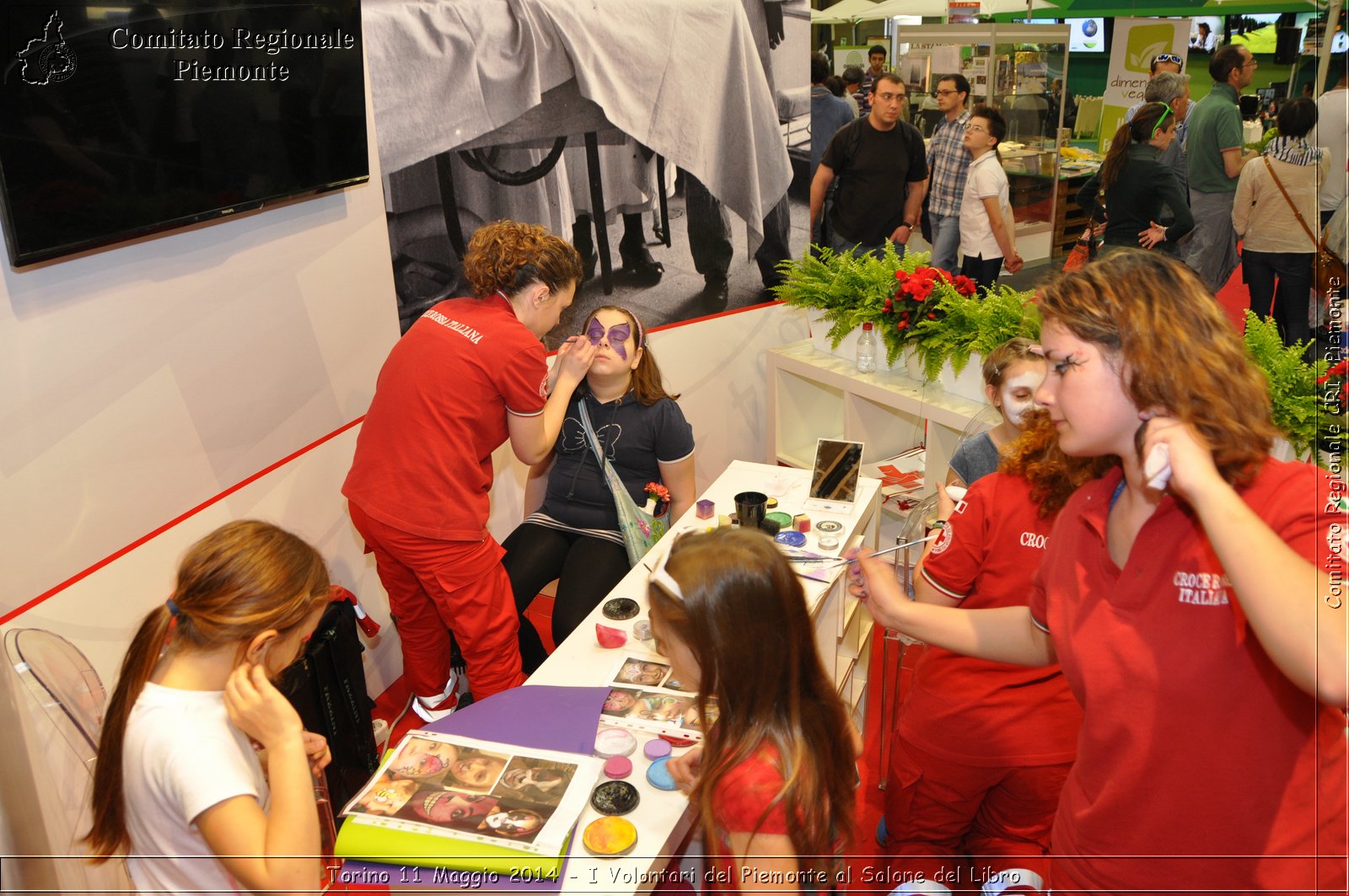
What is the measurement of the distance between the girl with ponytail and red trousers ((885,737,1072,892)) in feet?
13.0

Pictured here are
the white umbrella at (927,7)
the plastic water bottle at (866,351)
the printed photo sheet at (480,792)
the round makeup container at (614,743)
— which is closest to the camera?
the printed photo sheet at (480,792)

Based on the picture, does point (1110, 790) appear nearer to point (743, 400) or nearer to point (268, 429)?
point (268, 429)

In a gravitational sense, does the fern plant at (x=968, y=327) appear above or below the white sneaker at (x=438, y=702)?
above

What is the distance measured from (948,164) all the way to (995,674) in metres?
4.16

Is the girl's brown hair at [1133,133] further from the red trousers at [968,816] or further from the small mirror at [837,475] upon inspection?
the red trousers at [968,816]

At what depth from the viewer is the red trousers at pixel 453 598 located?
286 cm

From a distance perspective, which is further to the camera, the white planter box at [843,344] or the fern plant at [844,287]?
the white planter box at [843,344]

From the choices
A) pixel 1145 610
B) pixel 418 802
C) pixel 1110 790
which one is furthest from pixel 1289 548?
pixel 418 802

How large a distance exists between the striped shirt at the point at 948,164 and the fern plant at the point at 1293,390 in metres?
2.90

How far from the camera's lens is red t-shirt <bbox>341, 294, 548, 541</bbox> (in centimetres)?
274

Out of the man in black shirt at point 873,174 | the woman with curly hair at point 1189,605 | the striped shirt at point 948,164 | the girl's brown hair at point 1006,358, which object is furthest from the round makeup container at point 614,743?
the striped shirt at point 948,164

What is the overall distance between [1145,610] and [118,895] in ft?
5.97

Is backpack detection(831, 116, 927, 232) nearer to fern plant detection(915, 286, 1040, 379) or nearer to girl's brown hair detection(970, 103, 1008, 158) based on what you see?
girl's brown hair detection(970, 103, 1008, 158)

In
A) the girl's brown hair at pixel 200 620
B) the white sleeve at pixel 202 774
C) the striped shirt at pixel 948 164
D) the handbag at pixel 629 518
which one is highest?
the striped shirt at pixel 948 164
